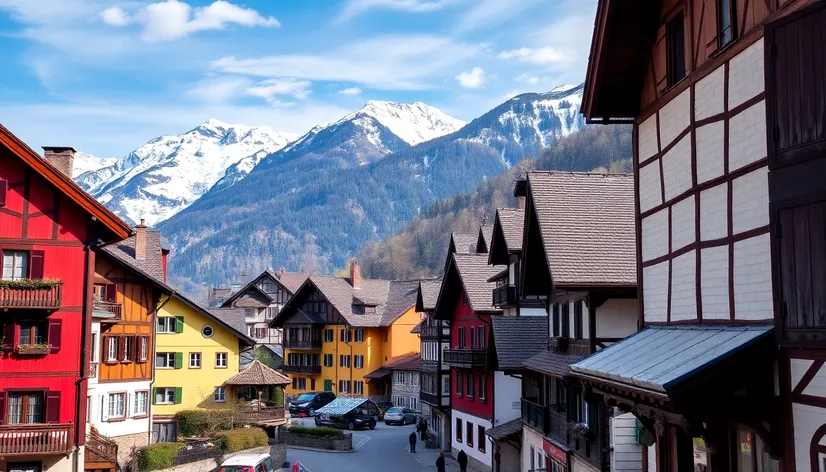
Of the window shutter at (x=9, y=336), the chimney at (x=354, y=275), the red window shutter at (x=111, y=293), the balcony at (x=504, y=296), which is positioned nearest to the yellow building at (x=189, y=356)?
the red window shutter at (x=111, y=293)

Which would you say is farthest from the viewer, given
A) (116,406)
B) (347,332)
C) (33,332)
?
(347,332)

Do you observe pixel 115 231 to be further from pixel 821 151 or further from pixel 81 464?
pixel 821 151

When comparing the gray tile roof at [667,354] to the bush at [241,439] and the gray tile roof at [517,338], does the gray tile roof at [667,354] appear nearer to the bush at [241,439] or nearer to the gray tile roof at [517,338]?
the gray tile roof at [517,338]

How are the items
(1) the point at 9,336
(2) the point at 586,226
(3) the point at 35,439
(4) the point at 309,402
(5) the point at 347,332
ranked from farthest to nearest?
(5) the point at 347,332
(4) the point at 309,402
(1) the point at 9,336
(3) the point at 35,439
(2) the point at 586,226

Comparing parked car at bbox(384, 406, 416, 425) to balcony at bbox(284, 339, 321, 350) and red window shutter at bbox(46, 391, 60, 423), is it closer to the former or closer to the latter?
balcony at bbox(284, 339, 321, 350)

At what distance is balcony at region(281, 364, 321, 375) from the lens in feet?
264

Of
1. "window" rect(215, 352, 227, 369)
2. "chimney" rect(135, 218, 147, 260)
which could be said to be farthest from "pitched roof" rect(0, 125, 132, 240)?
"window" rect(215, 352, 227, 369)

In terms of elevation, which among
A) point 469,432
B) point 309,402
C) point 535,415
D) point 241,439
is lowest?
point 309,402

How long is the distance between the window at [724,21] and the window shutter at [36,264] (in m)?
25.7

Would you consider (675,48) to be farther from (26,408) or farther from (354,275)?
(354,275)

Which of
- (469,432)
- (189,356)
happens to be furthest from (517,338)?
(189,356)

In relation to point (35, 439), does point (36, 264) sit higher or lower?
higher

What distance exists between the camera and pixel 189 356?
179 ft

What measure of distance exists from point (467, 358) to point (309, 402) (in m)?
32.8
